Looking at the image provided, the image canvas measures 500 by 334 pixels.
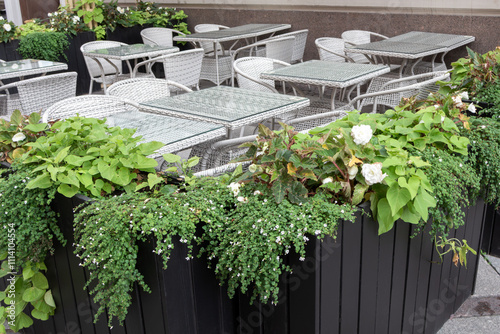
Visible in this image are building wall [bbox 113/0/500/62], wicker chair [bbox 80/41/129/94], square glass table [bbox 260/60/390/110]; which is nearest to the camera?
square glass table [bbox 260/60/390/110]

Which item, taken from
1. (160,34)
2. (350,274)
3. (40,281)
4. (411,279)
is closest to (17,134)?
(40,281)

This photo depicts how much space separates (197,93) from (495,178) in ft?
7.75

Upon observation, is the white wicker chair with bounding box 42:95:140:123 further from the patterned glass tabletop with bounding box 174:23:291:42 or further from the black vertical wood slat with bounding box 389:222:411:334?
the patterned glass tabletop with bounding box 174:23:291:42

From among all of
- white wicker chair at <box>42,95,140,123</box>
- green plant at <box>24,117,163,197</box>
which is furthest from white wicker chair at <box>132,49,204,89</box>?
green plant at <box>24,117,163,197</box>

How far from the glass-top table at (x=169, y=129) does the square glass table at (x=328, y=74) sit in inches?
60.0

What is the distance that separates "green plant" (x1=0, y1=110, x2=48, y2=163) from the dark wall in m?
5.62

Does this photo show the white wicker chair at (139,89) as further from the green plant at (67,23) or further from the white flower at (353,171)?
the green plant at (67,23)

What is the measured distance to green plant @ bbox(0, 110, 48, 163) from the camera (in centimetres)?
254

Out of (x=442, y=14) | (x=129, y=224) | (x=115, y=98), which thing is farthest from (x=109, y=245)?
(x=442, y=14)

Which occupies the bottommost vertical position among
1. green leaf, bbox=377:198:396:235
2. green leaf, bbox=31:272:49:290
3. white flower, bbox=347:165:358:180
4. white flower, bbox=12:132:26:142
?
green leaf, bbox=31:272:49:290

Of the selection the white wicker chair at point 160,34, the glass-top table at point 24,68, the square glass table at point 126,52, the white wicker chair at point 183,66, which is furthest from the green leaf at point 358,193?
the white wicker chair at point 160,34

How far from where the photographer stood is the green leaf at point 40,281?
254cm

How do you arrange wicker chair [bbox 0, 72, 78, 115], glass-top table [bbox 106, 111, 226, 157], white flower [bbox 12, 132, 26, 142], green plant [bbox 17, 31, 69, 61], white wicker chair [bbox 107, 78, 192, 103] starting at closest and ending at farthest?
white flower [bbox 12, 132, 26, 142], glass-top table [bbox 106, 111, 226, 157], white wicker chair [bbox 107, 78, 192, 103], wicker chair [bbox 0, 72, 78, 115], green plant [bbox 17, 31, 69, 61]

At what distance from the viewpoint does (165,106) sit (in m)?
3.86
